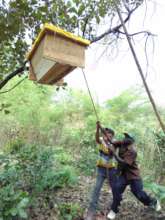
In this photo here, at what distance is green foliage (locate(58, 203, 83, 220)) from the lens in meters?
3.93

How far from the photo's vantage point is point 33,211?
155 inches

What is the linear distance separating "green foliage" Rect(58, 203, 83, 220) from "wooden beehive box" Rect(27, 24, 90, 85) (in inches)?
90.5

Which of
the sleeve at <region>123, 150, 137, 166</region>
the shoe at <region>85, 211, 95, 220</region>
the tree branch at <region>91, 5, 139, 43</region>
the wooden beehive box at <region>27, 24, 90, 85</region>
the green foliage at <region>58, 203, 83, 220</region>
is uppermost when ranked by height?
the tree branch at <region>91, 5, 139, 43</region>

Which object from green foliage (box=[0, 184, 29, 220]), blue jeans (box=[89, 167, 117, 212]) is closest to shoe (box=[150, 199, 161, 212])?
blue jeans (box=[89, 167, 117, 212])

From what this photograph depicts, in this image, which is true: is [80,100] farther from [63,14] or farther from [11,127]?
[63,14]

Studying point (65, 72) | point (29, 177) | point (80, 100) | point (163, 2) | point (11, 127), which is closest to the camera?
point (65, 72)

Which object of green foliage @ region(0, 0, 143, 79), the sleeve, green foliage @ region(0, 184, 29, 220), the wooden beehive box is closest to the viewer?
the wooden beehive box

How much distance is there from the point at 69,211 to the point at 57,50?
270 cm

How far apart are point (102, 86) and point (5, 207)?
686 centimetres

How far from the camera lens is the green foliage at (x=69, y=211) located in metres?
3.93

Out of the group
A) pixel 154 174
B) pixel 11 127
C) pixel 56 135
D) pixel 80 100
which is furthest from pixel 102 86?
pixel 154 174

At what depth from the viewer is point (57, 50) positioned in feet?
7.19

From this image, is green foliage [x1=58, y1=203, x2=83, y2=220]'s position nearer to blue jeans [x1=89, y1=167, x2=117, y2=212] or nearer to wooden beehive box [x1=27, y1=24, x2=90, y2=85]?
blue jeans [x1=89, y1=167, x2=117, y2=212]

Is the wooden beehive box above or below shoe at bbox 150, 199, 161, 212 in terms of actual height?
above
